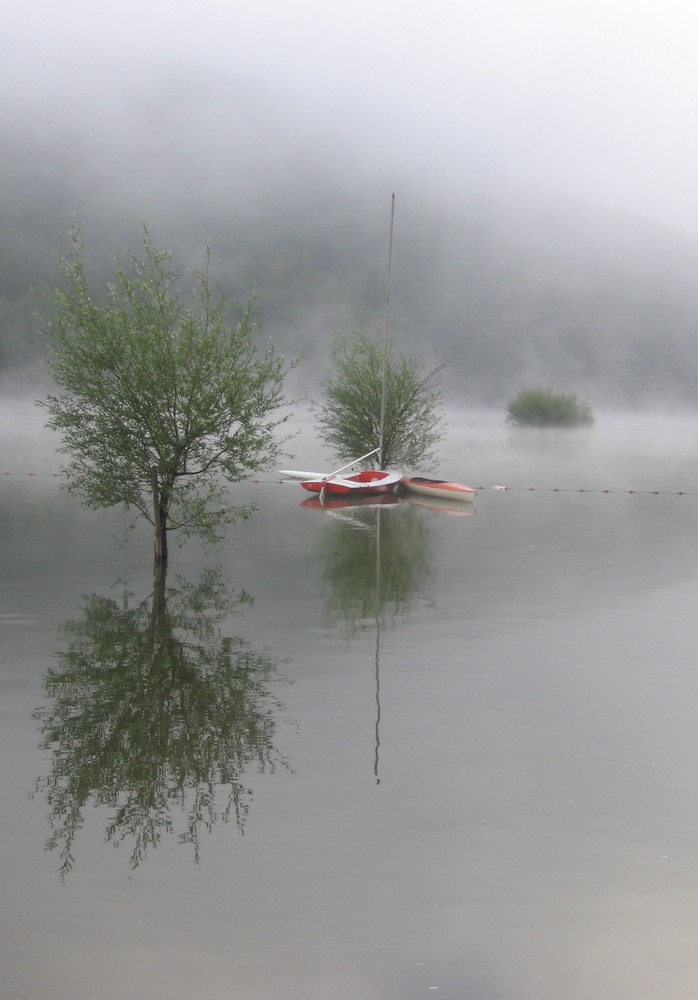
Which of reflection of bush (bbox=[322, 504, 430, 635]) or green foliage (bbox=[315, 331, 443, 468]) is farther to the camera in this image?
green foliage (bbox=[315, 331, 443, 468])

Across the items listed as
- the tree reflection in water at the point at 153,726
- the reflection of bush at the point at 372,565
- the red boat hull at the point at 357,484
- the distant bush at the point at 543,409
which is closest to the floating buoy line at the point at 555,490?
the red boat hull at the point at 357,484

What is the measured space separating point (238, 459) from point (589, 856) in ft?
50.6

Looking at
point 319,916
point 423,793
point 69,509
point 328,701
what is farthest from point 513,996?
point 69,509

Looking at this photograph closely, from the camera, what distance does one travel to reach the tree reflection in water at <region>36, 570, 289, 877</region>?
10.2m

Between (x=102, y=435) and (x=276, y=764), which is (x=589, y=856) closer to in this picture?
(x=276, y=764)

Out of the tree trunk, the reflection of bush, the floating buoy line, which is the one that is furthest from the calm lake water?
the floating buoy line

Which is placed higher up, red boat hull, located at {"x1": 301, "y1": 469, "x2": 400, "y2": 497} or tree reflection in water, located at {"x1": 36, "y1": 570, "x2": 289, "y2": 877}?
red boat hull, located at {"x1": 301, "y1": 469, "x2": 400, "y2": 497}

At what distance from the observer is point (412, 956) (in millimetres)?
7941

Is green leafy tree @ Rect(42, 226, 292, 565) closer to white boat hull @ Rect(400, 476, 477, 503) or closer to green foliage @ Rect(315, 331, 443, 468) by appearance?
white boat hull @ Rect(400, 476, 477, 503)

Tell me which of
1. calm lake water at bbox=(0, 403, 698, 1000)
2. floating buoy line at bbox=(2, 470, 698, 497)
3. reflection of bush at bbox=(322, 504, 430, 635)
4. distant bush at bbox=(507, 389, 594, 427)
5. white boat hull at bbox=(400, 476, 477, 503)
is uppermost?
distant bush at bbox=(507, 389, 594, 427)

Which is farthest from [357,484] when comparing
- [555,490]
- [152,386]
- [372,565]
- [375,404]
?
[152,386]

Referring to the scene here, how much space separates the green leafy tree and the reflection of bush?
10.0 feet

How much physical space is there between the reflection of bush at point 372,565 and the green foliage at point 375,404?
12080mm

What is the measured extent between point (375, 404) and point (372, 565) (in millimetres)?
25609
